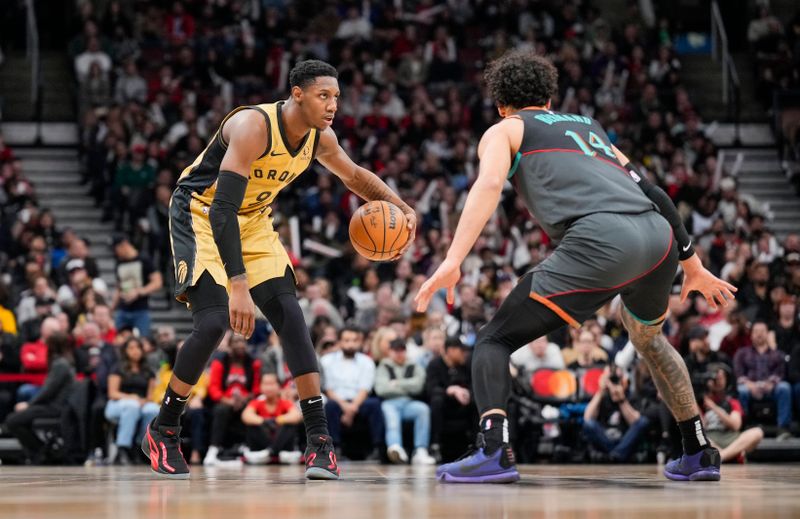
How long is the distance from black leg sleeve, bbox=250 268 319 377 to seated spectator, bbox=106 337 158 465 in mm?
5369

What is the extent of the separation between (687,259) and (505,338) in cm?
108

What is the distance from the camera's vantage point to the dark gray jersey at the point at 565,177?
4934 mm

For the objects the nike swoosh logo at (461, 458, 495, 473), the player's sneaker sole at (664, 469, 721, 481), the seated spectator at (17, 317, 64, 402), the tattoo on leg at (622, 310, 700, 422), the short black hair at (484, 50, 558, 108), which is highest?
the short black hair at (484, 50, 558, 108)

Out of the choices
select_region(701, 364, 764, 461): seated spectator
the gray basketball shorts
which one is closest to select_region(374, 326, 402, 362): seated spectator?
select_region(701, 364, 764, 461): seated spectator

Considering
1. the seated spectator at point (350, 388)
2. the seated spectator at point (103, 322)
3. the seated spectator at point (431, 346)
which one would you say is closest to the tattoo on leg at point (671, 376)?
the seated spectator at point (431, 346)

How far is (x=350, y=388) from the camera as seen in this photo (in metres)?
10.9

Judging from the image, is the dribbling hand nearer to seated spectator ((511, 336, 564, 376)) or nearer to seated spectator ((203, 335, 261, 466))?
seated spectator ((511, 336, 564, 376))

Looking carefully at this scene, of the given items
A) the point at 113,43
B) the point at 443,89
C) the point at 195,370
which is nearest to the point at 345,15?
the point at 443,89

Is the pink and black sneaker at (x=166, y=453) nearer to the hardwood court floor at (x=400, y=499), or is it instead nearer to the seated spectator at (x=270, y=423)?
the hardwood court floor at (x=400, y=499)

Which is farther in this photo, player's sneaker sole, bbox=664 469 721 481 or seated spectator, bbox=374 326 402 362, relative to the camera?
seated spectator, bbox=374 326 402 362

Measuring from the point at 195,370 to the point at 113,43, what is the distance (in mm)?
12325

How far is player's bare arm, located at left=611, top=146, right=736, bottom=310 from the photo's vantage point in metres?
5.29

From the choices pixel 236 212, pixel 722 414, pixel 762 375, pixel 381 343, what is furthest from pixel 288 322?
pixel 762 375

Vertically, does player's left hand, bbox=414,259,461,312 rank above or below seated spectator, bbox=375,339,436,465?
above
